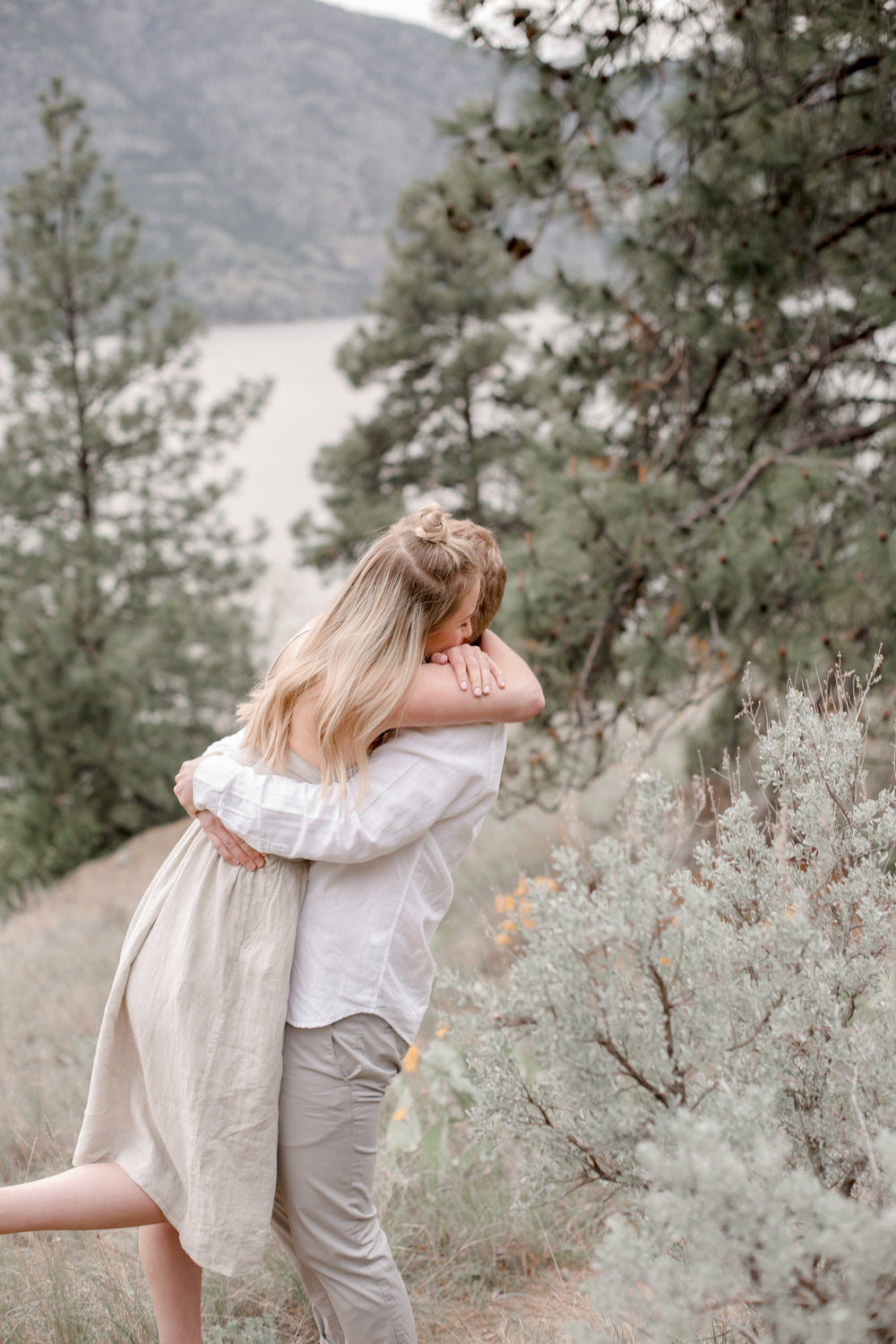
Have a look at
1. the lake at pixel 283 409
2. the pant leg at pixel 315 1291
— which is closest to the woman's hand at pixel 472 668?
the pant leg at pixel 315 1291

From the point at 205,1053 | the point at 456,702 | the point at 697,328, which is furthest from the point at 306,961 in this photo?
the point at 697,328

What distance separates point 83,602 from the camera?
9438 mm

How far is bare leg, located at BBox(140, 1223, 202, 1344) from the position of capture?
1660 mm

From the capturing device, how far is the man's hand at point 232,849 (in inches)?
61.8

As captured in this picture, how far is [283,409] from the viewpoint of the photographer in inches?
1132

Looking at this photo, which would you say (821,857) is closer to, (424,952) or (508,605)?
(424,952)

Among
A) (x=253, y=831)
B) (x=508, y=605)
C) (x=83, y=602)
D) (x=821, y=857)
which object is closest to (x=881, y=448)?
(x=508, y=605)

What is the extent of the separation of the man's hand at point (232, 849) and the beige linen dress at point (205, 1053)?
17 millimetres

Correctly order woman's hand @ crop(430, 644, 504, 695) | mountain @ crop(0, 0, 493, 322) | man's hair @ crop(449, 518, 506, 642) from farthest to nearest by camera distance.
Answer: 1. mountain @ crop(0, 0, 493, 322)
2. man's hair @ crop(449, 518, 506, 642)
3. woman's hand @ crop(430, 644, 504, 695)

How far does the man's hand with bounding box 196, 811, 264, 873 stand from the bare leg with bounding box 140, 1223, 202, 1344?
702 millimetres

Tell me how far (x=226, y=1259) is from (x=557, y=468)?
3.44m

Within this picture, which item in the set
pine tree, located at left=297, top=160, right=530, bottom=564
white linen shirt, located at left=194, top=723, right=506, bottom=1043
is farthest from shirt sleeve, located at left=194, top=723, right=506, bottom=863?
pine tree, located at left=297, top=160, right=530, bottom=564

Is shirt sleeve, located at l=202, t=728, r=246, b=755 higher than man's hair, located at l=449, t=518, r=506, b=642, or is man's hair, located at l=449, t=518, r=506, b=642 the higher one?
man's hair, located at l=449, t=518, r=506, b=642

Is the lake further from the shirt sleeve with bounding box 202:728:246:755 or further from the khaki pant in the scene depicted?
the khaki pant
